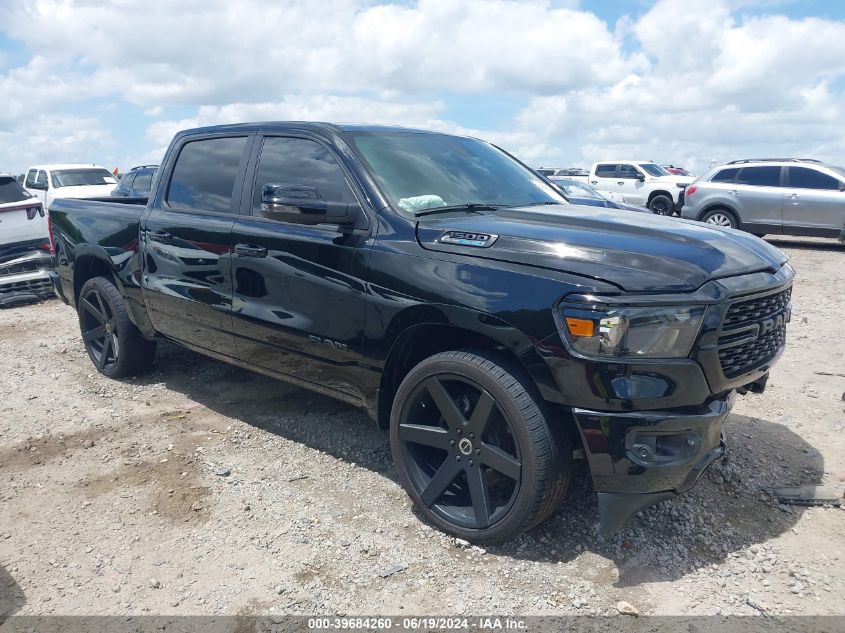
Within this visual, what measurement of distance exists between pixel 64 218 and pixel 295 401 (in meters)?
2.57

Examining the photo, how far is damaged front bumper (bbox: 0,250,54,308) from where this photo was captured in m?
8.76

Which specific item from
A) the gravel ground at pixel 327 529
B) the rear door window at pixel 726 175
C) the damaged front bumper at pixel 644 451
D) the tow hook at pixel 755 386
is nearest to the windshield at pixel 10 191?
the gravel ground at pixel 327 529

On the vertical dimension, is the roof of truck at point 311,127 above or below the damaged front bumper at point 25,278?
above

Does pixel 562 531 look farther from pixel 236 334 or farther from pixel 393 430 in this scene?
pixel 236 334

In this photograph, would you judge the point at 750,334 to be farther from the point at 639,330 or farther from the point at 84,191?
the point at 84,191

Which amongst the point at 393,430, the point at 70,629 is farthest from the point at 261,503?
the point at 70,629

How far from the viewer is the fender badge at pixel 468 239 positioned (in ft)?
10.1

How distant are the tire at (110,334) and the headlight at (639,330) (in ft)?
12.7

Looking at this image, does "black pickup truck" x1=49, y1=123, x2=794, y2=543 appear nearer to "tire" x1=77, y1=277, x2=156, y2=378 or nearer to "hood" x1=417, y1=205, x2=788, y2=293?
"hood" x1=417, y1=205, x2=788, y2=293

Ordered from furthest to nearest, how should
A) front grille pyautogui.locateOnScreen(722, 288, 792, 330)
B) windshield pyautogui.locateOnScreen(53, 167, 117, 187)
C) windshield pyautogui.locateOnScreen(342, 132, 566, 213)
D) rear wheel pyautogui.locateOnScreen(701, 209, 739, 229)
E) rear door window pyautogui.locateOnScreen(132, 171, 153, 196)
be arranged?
windshield pyautogui.locateOnScreen(53, 167, 117, 187), rear door window pyautogui.locateOnScreen(132, 171, 153, 196), rear wheel pyautogui.locateOnScreen(701, 209, 739, 229), windshield pyautogui.locateOnScreen(342, 132, 566, 213), front grille pyautogui.locateOnScreen(722, 288, 792, 330)

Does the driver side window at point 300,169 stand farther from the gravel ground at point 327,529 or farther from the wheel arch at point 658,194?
the wheel arch at point 658,194

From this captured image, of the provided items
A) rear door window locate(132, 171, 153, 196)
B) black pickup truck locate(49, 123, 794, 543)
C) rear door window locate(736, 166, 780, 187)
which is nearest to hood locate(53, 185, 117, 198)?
rear door window locate(132, 171, 153, 196)

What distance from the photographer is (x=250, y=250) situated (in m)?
3.96

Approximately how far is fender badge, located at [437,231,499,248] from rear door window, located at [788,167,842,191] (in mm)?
12520
